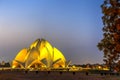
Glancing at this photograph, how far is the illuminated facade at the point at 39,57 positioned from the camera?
307 feet

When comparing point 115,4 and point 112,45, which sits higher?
point 115,4

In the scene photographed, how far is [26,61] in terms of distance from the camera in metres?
94.1

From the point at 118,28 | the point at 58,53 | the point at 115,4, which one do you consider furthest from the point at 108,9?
the point at 58,53

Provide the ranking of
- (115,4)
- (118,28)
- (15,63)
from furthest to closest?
(15,63) < (115,4) < (118,28)

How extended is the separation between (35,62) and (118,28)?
81838 mm

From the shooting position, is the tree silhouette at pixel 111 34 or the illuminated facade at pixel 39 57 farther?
the illuminated facade at pixel 39 57

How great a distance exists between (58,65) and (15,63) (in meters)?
17.1

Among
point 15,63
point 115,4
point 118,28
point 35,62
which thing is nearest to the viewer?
point 118,28

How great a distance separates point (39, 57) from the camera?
9525cm

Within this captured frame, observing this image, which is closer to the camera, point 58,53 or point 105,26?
point 105,26

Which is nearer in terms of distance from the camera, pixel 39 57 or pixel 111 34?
pixel 111 34

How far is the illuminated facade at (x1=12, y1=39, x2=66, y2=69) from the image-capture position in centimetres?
9362

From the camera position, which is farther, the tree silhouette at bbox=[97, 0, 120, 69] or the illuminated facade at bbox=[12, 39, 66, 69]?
the illuminated facade at bbox=[12, 39, 66, 69]

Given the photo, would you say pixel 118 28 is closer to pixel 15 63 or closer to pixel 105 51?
pixel 105 51
